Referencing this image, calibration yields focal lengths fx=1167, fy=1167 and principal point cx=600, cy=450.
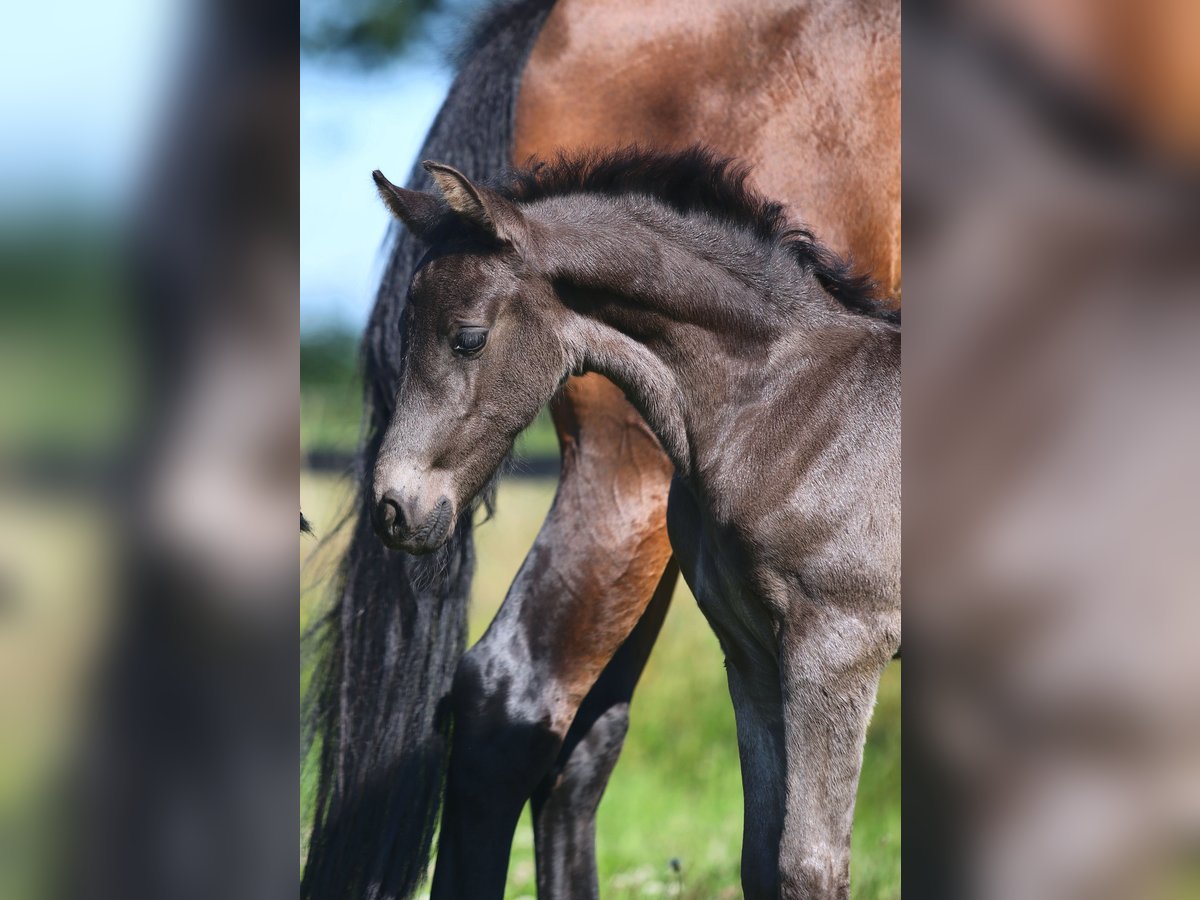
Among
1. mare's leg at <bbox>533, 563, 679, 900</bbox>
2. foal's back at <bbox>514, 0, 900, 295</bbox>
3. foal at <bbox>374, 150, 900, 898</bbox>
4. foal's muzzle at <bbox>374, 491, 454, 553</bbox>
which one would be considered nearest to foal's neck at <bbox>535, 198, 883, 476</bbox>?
foal at <bbox>374, 150, 900, 898</bbox>

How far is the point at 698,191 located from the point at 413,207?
593 mm

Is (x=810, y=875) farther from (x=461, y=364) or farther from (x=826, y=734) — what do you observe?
(x=461, y=364)

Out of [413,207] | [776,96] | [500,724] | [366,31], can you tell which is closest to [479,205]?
[413,207]

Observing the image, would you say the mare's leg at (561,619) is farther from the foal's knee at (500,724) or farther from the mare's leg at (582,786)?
the mare's leg at (582,786)

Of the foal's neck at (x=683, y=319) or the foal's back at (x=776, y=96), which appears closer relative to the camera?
the foal's neck at (x=683, y=319)

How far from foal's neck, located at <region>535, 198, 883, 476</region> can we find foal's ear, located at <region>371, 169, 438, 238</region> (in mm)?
243

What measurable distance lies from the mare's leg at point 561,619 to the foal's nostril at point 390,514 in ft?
2.45

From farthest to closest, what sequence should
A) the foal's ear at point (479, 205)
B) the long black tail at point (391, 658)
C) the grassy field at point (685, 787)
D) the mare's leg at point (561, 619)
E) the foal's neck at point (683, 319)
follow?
the grassy field at point (685, 787) < the long black tail at point (391, 658) < the mare's leg at point (561, 619) < the foal's neck at point (683, 319) < the foal's ear at point (479, 205)

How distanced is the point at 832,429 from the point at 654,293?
17.6 inches

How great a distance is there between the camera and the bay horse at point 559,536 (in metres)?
2.91

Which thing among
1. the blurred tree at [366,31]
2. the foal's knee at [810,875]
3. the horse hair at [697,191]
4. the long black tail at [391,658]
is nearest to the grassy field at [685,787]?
the long black tail at [391,658]

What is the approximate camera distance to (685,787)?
502 cm
